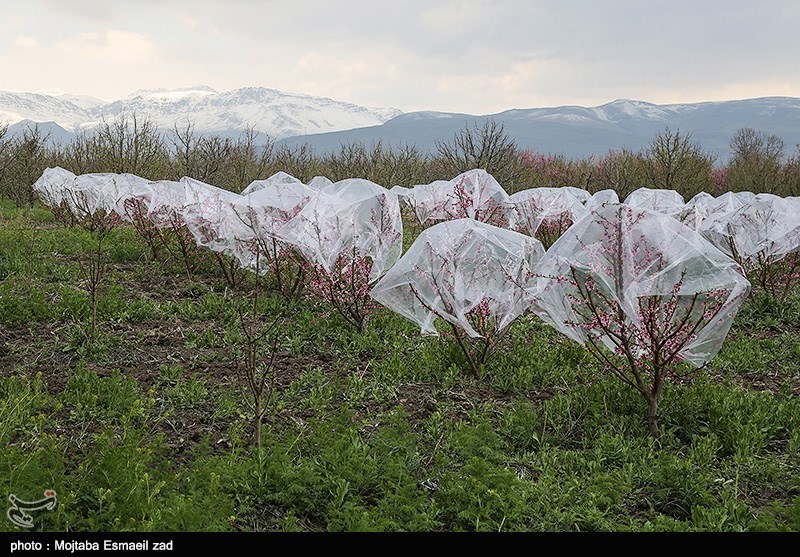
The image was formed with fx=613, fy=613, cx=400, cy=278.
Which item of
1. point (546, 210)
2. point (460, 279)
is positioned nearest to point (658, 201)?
point (546, 210)

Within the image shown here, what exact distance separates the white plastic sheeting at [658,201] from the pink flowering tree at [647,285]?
7636 millimetres

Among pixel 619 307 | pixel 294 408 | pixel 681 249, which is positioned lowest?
pixel 294 408

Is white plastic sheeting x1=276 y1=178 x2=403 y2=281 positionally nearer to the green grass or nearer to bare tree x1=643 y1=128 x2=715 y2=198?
the green grass

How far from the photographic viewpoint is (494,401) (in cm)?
497

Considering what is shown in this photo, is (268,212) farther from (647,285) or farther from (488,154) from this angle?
(488,154)

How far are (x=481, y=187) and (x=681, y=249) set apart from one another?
325 inches

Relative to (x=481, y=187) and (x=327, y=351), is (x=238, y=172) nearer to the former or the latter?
(x=481, y=187)

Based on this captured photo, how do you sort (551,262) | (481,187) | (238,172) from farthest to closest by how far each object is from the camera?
(238,172) → (481,187) → (551,262)

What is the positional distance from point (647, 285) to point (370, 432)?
2.15 m

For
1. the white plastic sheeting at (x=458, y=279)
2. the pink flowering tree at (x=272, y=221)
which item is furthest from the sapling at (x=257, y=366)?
the white plastic sheeting at (x=458, y=279)

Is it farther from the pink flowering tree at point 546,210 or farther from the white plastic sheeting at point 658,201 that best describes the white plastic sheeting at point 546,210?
the white plastic sheeting at point 658,201

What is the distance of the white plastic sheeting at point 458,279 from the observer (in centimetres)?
507

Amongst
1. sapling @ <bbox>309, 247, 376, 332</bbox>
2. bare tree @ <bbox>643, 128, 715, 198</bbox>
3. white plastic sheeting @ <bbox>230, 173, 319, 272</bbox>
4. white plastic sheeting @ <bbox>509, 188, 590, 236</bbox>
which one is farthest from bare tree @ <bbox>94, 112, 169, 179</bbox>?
bare tree @ <bbox>643, 128, 715, 198</bbox>

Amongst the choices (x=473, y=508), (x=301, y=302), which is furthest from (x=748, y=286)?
(x=301, y=302)
